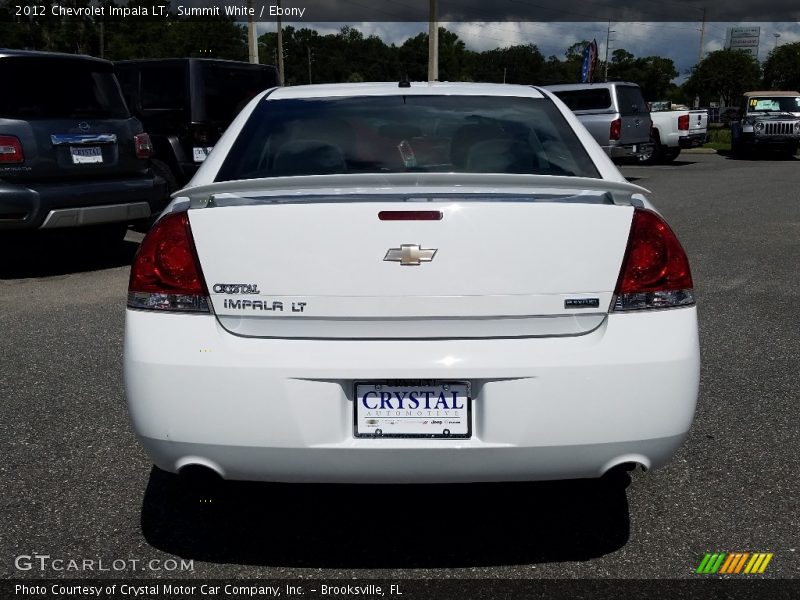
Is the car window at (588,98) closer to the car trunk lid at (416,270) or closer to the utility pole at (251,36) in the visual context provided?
the utility pole at (251,36)

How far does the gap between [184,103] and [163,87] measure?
1.53 feet

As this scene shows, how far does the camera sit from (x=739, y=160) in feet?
88.1

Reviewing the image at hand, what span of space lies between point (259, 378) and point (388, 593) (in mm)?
778

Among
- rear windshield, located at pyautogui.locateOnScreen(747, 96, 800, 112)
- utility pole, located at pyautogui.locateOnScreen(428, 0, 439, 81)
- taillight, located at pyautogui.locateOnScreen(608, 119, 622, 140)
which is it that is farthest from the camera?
utility pole, located at pyautogui.locateOnScreen(428, 0, 439, 81)

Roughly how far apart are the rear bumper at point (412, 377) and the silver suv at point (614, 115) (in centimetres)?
1659

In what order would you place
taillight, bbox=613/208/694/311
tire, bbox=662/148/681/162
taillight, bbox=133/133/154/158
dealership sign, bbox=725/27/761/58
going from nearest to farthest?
1. taillight, bbox=613/208/694/311
2. taillight, bbox=133/133/154/158
3. tire, bbox=662/148/681/162
4. dealership sign, bbox=725/27/761/58

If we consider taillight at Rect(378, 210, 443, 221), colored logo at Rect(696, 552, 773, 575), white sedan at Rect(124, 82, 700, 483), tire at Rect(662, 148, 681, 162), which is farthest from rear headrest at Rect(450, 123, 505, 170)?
tire at Rect(662, 148, 681, 162)

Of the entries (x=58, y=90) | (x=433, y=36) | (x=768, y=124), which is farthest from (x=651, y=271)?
(x=433, y=36)

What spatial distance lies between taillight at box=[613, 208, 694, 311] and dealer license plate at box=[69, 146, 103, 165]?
630 cm

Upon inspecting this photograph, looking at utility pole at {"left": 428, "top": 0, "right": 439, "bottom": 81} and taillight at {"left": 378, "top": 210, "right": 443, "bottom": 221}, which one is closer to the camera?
taillight at {"left": 378, "top": 210, "right": 443, "bottom": 221}

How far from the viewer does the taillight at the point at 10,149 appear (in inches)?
299

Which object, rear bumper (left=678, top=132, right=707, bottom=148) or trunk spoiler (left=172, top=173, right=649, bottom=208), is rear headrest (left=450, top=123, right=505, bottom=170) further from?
rear bumper (left=678, top=132, right=707, bottom=148)

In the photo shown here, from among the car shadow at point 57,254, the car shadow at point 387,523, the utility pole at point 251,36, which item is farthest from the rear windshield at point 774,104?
the car shadow at point 387,523

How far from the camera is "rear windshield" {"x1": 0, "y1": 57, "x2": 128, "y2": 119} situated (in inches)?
305
